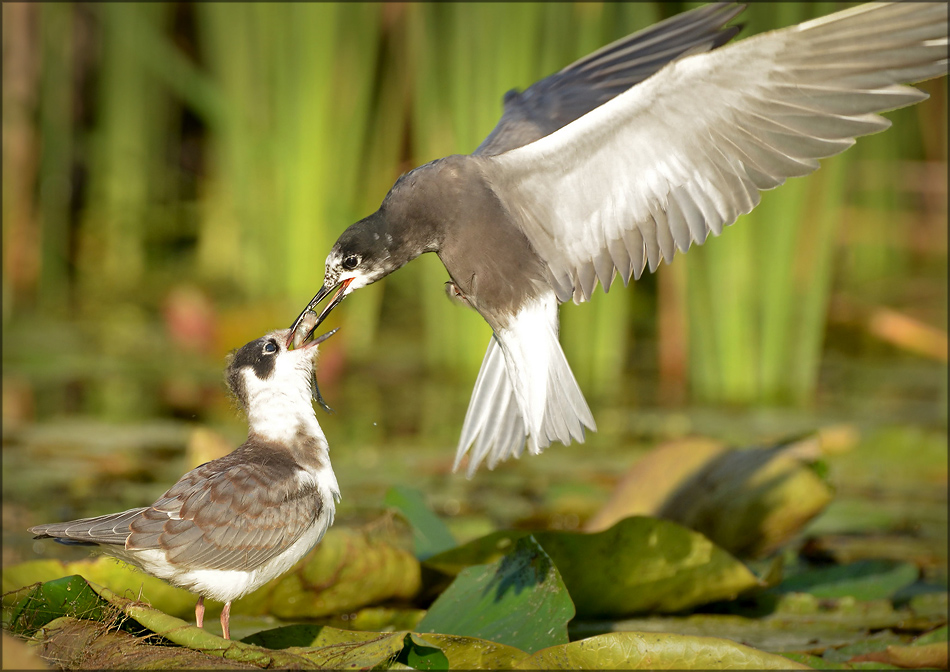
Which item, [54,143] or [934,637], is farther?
[54,143]

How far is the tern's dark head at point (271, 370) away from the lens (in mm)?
3521

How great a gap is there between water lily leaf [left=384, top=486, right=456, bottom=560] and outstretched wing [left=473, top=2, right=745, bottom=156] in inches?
52.5

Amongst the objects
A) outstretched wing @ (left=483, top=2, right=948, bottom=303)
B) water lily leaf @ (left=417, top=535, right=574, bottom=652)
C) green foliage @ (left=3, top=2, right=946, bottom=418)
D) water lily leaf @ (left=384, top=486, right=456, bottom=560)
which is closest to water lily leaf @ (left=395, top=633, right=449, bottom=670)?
water lily leaf @ (left=417, top=535, right=574, bottom=652)

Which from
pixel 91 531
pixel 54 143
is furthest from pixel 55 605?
pixel 54 143

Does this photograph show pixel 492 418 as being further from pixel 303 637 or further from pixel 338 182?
pixel 338 182

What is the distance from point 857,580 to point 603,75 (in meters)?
2.24

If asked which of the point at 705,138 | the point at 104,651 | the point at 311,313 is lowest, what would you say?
the point at 104,651

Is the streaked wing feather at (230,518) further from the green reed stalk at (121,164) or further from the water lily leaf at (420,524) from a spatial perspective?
the green reed stalk at (121,164)

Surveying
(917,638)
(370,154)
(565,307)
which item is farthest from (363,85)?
(917,638)

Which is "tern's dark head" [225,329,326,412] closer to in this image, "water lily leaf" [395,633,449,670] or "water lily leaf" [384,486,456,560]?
"water lily leaf" [384,486,456,560]

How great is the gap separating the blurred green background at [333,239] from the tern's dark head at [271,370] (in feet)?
5.24

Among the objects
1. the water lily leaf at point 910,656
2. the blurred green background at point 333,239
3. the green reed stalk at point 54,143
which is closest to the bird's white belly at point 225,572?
the water lily leaf at point 910,656

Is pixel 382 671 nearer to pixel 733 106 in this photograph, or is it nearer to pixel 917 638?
pixel 917 638

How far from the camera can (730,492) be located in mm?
4176
